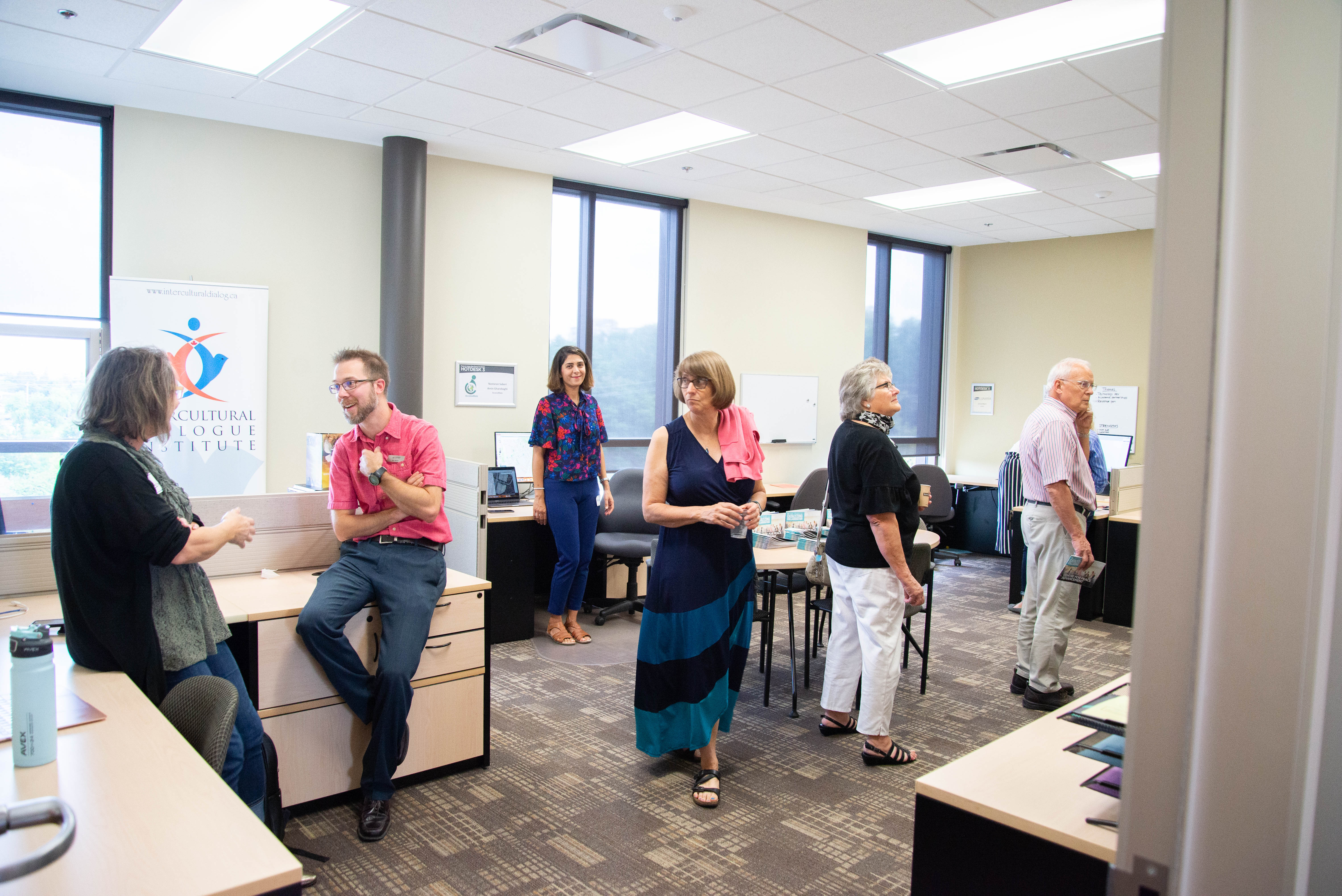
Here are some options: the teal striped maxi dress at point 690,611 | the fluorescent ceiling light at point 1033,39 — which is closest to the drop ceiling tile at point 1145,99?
the fluorescent ceiling light at point 1033,39

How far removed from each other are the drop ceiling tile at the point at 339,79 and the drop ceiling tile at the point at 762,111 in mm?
1514

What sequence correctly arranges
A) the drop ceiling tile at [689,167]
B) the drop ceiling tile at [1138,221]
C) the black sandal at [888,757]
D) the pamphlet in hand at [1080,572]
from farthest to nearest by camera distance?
the drop ceiling tile at [1138,221], the drop ceiling tile at [689,167], the pamphlet in hand at [1080,572], the black sandal at [888,757]

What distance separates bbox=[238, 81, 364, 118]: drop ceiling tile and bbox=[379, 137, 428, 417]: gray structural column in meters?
0.49

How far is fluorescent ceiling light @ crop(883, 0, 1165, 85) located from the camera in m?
3.32

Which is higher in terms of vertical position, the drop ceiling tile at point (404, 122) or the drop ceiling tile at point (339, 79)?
the drop ceiling tile at point (404, 122)

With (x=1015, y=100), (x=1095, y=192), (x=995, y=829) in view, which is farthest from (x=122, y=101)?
(x=1095, y=192)

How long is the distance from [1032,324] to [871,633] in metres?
6.12

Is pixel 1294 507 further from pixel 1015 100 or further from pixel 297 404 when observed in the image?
pixel 297 404

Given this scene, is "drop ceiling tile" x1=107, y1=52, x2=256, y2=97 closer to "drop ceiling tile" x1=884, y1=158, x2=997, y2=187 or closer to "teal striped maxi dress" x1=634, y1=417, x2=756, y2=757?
"teal striped maxi dress" x1=634, y1=417, x2=756, y2=757

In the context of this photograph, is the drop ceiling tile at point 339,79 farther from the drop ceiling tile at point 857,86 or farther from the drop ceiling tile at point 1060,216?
the drop ceiling tile at point 1060,216

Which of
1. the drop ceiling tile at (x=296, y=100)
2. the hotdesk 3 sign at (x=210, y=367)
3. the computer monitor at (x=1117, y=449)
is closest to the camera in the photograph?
the drop ceiling tile at (x=296, y=100)

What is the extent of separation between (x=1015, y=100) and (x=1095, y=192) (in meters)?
2.30

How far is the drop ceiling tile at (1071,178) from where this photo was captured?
548cm

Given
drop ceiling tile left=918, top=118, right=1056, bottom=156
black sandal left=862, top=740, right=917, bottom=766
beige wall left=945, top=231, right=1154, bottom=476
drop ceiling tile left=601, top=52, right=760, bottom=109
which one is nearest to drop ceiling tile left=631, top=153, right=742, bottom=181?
drop ceiling tile left=601, top=52, right=760, bottom=109
